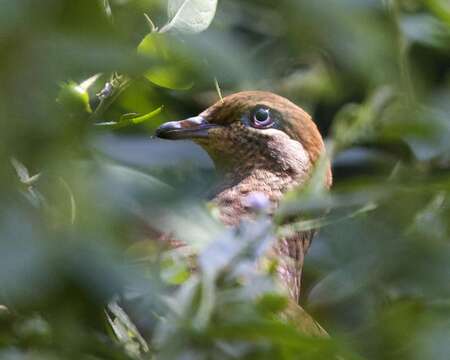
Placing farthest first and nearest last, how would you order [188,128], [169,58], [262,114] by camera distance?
[262,114], [188,128], [169,58]

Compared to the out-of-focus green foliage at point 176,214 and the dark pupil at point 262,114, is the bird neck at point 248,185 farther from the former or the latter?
the out-of-focus green foliage at point 176,214

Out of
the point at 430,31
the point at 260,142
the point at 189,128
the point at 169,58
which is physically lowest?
the point at 260,142

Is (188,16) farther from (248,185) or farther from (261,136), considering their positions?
(261,136)

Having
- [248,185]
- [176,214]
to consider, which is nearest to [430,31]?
[176,214]

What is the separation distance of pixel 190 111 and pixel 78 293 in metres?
3.10

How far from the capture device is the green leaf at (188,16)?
4.19ft

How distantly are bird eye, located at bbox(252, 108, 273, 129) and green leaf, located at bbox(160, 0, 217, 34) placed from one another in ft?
8.67

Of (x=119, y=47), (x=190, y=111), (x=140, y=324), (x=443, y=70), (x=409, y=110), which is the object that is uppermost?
(x=119, y=47)

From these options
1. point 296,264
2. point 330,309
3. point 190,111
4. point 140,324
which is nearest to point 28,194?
point 140,324

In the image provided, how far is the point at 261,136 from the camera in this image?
13.5ft

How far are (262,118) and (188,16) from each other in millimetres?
2760

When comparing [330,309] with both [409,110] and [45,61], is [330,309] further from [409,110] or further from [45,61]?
[45,61]

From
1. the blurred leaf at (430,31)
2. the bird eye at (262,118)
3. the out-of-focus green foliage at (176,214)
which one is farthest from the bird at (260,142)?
the out-of-focus green foliage at (176,214)

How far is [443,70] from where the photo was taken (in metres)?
2.49
